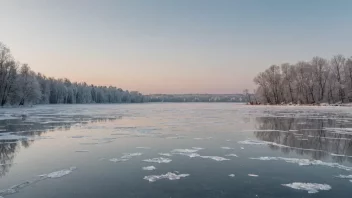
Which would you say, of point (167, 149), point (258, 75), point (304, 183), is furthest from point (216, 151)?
point (258, 75)

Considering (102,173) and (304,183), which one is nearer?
(304,183)

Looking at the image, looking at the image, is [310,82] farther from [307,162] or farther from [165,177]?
[165,177]

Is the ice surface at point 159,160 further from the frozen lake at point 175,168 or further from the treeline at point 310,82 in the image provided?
the treeline at point 310,82

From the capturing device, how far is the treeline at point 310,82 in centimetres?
6412

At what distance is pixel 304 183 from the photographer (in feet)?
21.6

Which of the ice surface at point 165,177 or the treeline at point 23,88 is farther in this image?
the treeline at point 23,88

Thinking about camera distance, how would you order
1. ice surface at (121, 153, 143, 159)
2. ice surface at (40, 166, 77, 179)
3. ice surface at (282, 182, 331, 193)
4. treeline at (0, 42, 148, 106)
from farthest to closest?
1. treeline at (0, 42, 148, 106)
2. ice surface at (121, 153, 143, 159)
3. ice surface at (40, 166, 77, 179)
4. ice surface at (282, 182, 331, 193)

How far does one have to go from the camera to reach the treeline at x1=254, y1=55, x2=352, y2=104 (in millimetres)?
64125

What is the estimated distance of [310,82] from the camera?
230ft

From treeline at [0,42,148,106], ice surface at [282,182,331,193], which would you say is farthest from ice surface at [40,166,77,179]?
treeline at [0,42,148,106]

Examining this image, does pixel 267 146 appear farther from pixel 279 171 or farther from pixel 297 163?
pixel 279 171

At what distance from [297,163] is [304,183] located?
2.20m

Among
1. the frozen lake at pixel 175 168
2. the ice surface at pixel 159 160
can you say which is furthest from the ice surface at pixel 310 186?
the ice surface at pixel 159 160

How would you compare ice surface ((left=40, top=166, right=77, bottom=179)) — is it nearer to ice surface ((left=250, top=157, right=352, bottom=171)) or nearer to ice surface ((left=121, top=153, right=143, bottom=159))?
ice surface ((left=121, top=153, right=143, bottom=159))
